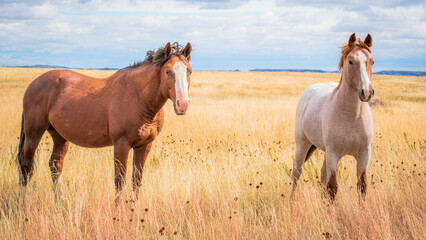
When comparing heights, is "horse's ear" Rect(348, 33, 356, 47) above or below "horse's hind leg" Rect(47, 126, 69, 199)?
above

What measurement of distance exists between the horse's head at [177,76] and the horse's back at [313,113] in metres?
1.89

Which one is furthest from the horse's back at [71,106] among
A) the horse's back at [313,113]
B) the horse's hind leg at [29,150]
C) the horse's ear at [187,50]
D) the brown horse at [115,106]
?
the horse's back at [313,113]

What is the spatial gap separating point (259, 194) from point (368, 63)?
2096 millimetres

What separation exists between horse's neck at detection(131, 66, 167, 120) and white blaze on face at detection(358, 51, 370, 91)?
2.18m

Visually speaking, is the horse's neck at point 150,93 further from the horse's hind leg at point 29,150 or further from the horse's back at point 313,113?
the horse's back at point 313,113

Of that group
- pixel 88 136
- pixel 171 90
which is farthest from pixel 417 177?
pixel 88 136

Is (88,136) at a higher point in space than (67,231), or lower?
higher

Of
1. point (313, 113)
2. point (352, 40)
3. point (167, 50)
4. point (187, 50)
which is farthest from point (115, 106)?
point (352, 40)

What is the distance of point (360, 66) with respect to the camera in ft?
12.5

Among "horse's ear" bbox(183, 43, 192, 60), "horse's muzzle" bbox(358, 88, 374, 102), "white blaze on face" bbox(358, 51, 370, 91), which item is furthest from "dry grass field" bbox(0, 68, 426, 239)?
"horse's ear" bbox(183, 43, 192, 60)

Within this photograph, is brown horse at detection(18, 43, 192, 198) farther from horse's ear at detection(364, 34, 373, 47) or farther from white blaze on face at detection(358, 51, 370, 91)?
horse's ear at detection(364, 34, 373, 47)

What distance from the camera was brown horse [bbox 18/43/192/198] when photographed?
159 inches

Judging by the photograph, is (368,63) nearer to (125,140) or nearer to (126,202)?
(125,140)

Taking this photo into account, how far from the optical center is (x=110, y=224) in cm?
369
